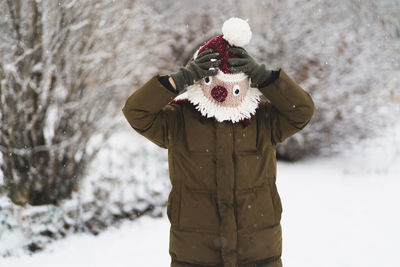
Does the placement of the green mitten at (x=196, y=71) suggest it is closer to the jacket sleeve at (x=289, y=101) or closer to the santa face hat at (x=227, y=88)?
the santa face hat at (x=227, y=88)

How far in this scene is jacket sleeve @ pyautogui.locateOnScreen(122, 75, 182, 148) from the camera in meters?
1.68

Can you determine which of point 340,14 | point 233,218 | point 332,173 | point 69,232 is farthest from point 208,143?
point 340,14

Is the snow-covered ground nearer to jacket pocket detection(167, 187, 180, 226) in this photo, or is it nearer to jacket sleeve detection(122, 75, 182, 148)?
jacket pocket detection(167, 187, 180, 226)

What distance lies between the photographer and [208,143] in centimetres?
181

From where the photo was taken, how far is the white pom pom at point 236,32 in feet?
5.59

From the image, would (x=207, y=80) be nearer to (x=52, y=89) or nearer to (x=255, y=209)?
(x=255, y=209)

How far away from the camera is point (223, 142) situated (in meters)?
1.78

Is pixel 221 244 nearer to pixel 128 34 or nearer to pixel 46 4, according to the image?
pixel 46 4

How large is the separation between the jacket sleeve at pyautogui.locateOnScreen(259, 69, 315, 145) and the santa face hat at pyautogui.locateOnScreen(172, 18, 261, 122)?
102 mm

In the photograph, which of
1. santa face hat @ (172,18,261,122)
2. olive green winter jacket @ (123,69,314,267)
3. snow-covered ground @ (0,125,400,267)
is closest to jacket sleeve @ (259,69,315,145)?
olive green winter jacket @ (123,69,314,267)

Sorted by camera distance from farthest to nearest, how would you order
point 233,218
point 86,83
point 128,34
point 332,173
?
point 332,173, point 128,34, point 86,83, point 233,218

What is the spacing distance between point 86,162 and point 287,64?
12.5ft

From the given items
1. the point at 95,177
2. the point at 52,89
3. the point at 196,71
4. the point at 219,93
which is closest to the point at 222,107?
the point at 219,93

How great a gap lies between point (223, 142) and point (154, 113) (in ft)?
1.17
